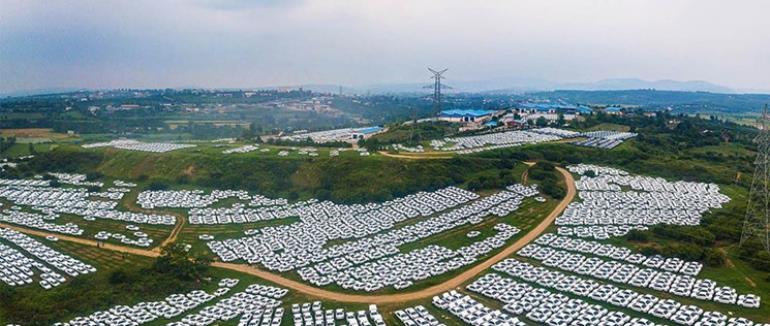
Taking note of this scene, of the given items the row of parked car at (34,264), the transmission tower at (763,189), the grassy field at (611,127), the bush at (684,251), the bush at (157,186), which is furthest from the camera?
the grassy field at (611,127)

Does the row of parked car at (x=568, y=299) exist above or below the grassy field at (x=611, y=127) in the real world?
below

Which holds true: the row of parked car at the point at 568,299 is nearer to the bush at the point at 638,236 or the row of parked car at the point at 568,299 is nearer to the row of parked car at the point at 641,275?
the row of parked car at the point at 641,275

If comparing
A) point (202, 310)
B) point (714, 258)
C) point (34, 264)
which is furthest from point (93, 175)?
point (714, 258)

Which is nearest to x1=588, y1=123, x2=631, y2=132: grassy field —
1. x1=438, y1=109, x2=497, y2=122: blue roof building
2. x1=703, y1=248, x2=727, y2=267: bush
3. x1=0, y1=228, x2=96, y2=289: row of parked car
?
x1=438, y1=109, x2=497, y2=122: blue roof building

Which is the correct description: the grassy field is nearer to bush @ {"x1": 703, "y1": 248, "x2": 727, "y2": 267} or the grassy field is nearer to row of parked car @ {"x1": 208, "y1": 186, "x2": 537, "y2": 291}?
row of parked car @ {"x1": 208, "y1": 186, "x2": 537, "y2": 291}

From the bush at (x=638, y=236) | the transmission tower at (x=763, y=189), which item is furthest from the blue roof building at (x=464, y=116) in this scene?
the transmission tower at (x=763, y=189)

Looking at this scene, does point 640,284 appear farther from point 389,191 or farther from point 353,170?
point 353,170

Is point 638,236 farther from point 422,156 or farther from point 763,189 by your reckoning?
point 422,156

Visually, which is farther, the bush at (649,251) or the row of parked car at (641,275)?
the bush at (649,251)

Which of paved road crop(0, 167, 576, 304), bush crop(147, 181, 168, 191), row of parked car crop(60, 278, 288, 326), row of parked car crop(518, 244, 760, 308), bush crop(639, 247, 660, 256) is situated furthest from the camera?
bush crop(147, 181, 168, 191)
